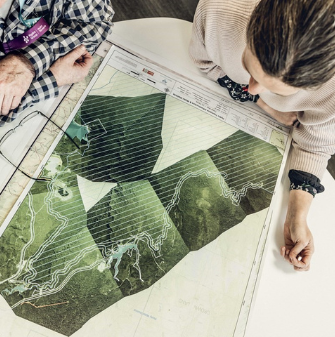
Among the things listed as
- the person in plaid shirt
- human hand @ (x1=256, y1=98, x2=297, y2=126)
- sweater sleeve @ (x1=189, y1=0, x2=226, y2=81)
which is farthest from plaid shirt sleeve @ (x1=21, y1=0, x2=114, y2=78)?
human hand @ (x1=256, y1=98, x2=297, y2=126)

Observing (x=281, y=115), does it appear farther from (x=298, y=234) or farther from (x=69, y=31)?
(x=69, y=31)

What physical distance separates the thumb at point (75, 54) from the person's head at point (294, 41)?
1.32 feet

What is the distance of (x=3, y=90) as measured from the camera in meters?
0.62

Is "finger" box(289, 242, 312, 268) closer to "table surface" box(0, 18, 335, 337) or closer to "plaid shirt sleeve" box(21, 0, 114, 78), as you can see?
"table surface" box(0, 18, 335, 337)

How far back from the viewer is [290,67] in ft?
1.29

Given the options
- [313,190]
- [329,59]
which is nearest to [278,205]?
[313,190]

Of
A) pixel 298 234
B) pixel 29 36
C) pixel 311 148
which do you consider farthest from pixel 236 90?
pixel 29 36

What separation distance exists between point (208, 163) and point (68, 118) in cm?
31

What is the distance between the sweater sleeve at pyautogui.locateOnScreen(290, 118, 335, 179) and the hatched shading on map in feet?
0.17

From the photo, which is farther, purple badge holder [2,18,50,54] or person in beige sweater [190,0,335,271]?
purple badge holder [2,18,50,54]

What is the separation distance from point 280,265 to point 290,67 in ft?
1.57

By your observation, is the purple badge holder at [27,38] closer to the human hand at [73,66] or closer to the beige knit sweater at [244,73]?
the human hand at [73,66]

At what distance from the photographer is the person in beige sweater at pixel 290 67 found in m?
0.38

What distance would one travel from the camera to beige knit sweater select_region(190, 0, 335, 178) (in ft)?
1.98
